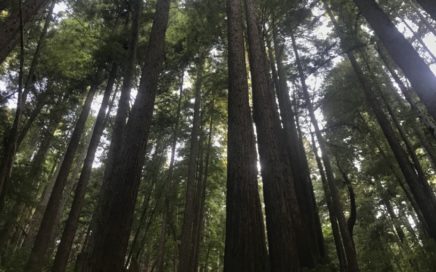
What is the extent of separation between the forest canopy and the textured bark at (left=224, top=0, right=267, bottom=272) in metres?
0.02

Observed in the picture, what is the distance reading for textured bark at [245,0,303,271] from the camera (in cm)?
514

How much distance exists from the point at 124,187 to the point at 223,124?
1410cm

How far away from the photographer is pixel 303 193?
934 centimetres

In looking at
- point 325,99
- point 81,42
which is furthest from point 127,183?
point 325,99

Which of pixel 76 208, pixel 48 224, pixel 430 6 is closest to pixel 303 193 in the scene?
pixel 430 6

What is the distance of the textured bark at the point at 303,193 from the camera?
7.39m

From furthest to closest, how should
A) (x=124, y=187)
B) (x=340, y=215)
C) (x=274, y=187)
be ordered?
(x=340, y=215) < (x=274, y=187) < (x=124, y=187)

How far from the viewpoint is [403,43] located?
5.32 metres

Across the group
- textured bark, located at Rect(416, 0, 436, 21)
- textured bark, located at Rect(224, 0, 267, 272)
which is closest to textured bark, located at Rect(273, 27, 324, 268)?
textured bark, located at Rect(224, 0, 267, 272)

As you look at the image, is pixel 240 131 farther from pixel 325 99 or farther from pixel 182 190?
pixel 182 190

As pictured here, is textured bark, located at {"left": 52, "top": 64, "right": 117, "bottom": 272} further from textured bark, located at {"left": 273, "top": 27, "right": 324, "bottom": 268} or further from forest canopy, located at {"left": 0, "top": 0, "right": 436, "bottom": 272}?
textured bark, located at {"left": 273, "top": 27, "right": 324, "bottom": 268}

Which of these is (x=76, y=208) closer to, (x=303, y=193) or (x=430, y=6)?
(x=303, y=193)

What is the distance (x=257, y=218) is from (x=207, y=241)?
21125 millimetres

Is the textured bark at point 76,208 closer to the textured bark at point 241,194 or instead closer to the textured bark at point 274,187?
the textured bark at point 241,194
